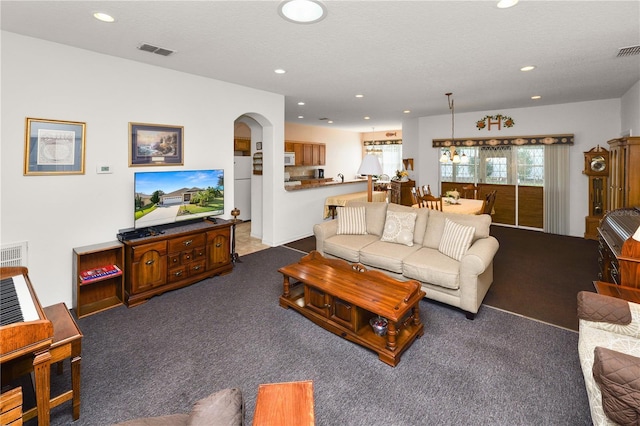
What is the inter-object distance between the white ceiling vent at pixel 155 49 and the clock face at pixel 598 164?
7.03 metres

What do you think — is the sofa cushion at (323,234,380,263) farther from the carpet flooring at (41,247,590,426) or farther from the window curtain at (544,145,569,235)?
the window curtain at (544,145,569,235)

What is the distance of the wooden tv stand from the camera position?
11.1 ft

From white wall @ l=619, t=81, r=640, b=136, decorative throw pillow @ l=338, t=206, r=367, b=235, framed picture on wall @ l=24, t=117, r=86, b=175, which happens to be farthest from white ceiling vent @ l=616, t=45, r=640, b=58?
framed picture on wall @ l=24, t=117, r=86, b=175

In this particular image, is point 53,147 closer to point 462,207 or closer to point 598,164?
point 462,207

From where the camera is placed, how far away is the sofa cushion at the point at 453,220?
3.50m

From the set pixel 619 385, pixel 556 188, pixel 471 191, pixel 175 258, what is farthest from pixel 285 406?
pixel 556 188

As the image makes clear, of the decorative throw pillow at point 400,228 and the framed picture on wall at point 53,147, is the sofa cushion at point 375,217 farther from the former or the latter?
the framed picture on wall at point 53,147

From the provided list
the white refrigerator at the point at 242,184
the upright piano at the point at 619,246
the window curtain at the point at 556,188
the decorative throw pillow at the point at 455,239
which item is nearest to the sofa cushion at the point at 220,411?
the decorative throw pillow at the point at 455,239

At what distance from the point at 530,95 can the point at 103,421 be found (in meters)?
6.86

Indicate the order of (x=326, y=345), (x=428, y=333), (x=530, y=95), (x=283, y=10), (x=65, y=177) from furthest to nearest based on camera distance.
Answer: (x=530, y=95) < (x=65, y=177) < (x=428, y=333) < (x=326, y=345) < (x=283, y=10)

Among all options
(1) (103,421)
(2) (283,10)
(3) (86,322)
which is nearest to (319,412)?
(1) (103,421)

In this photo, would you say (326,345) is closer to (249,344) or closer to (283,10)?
(249,344)

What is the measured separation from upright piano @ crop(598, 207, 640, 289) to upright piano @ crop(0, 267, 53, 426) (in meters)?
3.76

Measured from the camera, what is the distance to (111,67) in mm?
3447
